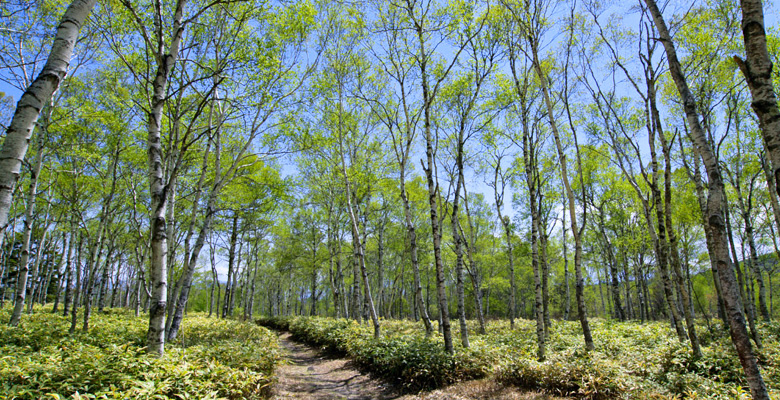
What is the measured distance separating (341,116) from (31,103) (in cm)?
1093

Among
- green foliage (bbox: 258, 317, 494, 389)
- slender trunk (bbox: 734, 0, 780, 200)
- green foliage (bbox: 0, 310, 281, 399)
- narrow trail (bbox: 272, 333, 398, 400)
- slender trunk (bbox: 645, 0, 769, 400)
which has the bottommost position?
narrow trail (bbox: 272, 333, 398, 400)

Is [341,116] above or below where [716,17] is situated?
below

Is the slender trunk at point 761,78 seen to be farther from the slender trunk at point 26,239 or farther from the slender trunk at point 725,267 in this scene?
the slender trunk at point 26,239

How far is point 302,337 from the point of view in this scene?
668 inches

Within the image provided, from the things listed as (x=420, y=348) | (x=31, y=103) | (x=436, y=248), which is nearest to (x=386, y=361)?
(x=420, y=348)

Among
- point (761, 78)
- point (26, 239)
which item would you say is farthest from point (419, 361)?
point (26, 239)

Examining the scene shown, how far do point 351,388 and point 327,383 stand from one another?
874mm

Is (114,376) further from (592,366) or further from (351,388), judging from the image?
(592,366)

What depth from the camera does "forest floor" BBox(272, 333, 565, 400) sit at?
6551mm

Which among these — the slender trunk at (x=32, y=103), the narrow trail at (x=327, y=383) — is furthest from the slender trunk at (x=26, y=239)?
the slender trunk at (x=32, y=103)

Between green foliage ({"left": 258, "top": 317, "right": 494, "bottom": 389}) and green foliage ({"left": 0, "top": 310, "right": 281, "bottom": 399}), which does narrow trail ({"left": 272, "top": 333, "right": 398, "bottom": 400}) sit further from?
green foliage ({"left": 0, "top": 310, "right": 281, "bottom": 399})

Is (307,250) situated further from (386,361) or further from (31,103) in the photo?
(31,103)

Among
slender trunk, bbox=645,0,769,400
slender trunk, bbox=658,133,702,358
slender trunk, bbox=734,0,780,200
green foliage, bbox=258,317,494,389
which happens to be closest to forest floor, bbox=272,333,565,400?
green foliage, bbox=258,317,494,389

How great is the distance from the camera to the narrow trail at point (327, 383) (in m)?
7.41
